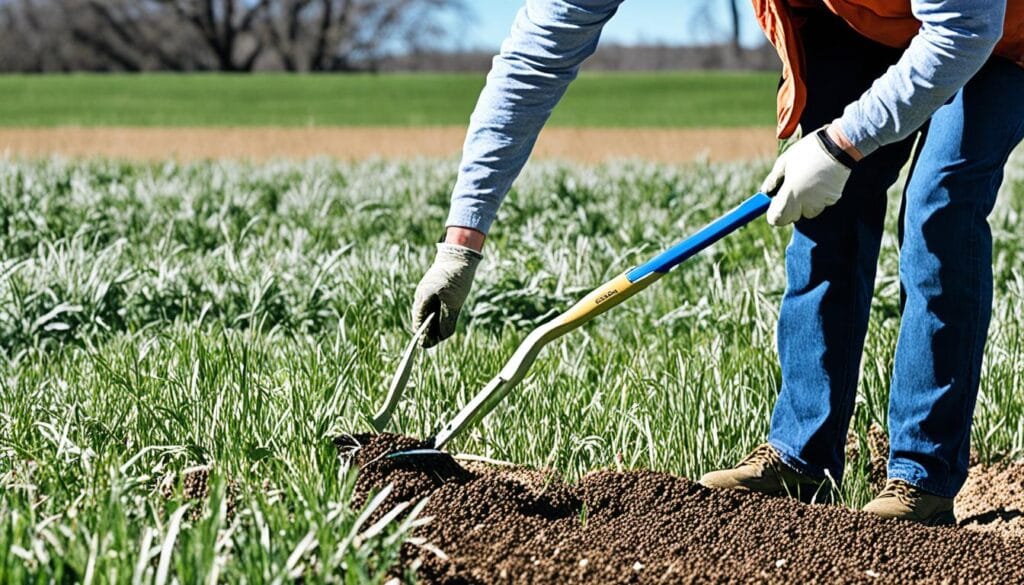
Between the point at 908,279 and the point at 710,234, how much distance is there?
0.45 m

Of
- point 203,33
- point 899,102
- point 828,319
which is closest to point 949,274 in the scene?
point 828,319

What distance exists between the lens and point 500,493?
2.35 meters

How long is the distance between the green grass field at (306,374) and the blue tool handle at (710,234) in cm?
50

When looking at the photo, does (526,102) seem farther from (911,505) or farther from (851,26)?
(911,505)

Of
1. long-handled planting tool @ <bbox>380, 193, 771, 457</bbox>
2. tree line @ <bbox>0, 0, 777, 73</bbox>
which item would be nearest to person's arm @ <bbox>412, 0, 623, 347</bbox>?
long-handled planting tool @ <bbox>380, 193, 771, 457</bbox>

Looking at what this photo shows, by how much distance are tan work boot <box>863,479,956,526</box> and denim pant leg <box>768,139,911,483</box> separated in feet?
0.64

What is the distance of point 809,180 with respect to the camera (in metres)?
2.33

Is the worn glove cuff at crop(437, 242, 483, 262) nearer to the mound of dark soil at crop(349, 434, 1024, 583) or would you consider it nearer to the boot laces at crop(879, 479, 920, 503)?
the mound of dark soil at crop(349, 434, 1024, 583)

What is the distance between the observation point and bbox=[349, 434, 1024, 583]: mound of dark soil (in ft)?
6.77

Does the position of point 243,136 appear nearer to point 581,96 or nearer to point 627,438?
point 581,96

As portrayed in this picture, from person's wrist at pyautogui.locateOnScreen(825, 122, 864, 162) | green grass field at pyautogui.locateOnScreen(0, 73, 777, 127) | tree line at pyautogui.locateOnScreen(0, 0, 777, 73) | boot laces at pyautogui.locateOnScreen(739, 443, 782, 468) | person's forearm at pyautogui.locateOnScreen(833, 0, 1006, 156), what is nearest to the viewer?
person's forearm at pyautogui.locateOnScreen(833, 0, 1006, 156)

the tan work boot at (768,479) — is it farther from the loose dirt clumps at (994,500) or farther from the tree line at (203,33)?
the tree line at (203,33)

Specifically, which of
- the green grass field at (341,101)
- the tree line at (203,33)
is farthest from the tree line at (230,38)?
the green grass field at (341,101)

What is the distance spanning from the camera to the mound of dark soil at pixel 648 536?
2.06 meters
